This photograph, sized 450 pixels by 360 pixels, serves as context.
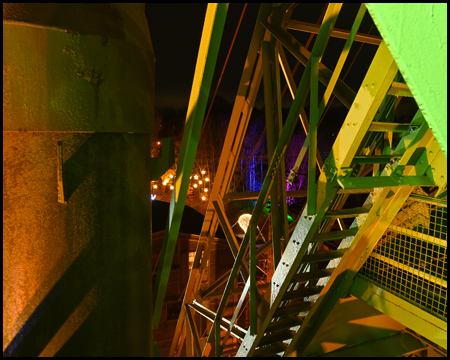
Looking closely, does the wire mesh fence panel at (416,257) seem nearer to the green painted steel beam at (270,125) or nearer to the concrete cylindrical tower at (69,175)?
the green painted steel beam at (270,125)

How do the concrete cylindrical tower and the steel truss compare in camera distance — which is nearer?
the concrete cylindrical tower

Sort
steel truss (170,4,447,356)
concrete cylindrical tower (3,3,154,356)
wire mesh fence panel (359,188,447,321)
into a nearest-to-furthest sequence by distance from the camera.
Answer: concrete cylindrical tower (3,3,154,356) < steel truss (170,4,447,356) < wire mesh fence panel (359,188,447,321)

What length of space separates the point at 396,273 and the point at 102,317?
156 inches

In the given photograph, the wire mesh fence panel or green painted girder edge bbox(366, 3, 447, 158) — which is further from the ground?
green painted girder edge bbox(366, 3, 447, 158)

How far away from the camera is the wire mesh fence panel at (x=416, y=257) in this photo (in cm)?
459

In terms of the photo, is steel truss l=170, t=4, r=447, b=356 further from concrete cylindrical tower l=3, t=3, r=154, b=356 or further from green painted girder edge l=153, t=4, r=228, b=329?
concrete cylindrical tower l=3, t=3, r=154, b=356

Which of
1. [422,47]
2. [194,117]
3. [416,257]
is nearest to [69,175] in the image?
[194,117]

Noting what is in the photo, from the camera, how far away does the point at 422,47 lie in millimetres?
1623

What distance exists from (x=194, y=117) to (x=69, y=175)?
0.89 meters

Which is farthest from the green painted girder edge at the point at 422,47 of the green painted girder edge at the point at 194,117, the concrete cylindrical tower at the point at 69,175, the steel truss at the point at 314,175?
the steel truss at the point at 314,175

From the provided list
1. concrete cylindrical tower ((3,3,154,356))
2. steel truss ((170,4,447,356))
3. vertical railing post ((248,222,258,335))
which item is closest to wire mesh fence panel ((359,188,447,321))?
steel truss ((170,4,447,356))

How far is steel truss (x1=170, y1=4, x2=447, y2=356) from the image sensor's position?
3.85 metres

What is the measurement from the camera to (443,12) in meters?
1.63

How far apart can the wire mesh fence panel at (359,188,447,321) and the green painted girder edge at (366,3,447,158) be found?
3153 mm
